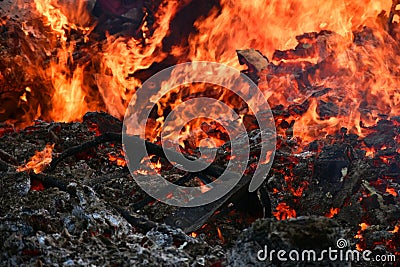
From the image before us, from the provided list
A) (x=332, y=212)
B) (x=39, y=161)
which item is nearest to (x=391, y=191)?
(x=332, y=212)

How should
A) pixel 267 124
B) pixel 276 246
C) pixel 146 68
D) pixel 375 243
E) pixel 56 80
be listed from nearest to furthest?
pixel 276 246 < pixel 375 243 < pixel 267 124 < pixel 56 80 < pixel 146 68

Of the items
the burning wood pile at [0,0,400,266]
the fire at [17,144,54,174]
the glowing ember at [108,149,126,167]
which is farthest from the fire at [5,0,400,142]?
the fire at [17,144,54,174]

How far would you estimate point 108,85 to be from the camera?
7.05 meters

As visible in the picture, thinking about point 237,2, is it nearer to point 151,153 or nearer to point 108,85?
point 108,85

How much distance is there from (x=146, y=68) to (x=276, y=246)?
19.2 feet

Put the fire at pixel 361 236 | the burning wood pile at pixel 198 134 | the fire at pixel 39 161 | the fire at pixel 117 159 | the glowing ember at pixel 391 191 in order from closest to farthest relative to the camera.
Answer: the burning wood pile at pixel 198 134
the fire at pixel 361 236
the fire at pixel 39 161
the glowing ember at pixel 391 191
the fire at pixel 117 159

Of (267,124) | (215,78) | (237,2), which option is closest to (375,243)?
(267,124)

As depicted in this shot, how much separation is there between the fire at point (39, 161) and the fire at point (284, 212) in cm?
227

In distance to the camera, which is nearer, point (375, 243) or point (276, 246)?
point (276, 246)

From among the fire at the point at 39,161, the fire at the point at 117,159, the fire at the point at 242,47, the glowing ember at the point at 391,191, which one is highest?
the fire at the point at 242,47

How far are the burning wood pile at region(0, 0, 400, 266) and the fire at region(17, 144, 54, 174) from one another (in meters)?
0.02

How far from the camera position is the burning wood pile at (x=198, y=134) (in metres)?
2.39

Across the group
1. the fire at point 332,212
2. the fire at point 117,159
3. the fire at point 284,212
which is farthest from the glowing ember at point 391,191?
the fire at point 117,159

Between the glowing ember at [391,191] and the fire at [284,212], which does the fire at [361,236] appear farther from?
the glowing ember at [391,191]
